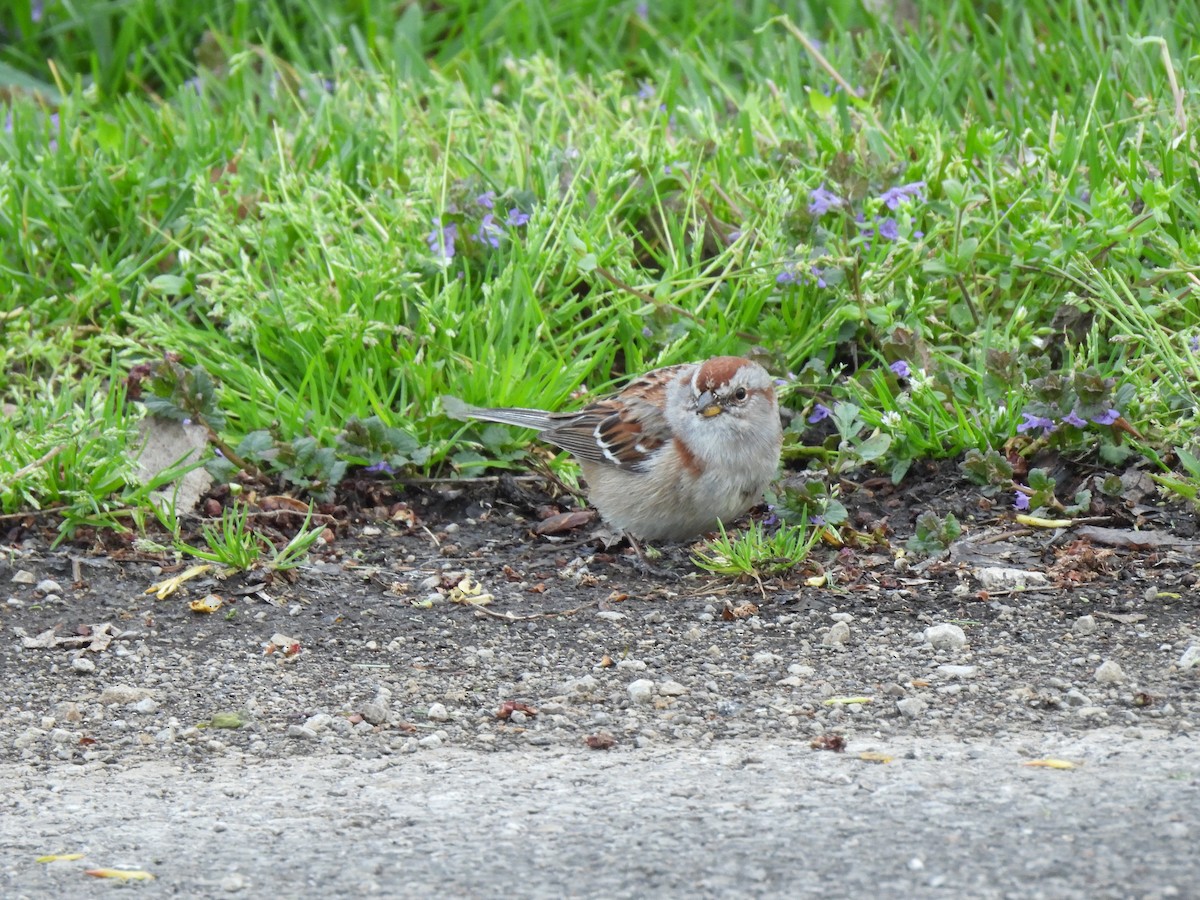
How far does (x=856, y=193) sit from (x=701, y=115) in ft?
3.25

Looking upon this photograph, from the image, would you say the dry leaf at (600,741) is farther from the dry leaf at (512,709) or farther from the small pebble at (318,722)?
the small pebble at (318,722)

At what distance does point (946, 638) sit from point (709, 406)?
42.0 inches

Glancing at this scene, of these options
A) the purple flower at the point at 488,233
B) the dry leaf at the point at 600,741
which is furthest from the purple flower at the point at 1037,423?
the purple flower at the point at 488,233

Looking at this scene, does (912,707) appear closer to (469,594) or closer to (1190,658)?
(1190,658)

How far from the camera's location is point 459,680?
13.0 feet

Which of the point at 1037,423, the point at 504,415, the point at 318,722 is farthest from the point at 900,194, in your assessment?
the point at 318,722

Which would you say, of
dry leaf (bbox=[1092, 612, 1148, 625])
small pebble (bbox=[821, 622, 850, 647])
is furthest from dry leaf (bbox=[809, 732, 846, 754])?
dry leaf (bbox=[1092, 612, 1148, 625])

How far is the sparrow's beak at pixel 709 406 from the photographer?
4.60 m

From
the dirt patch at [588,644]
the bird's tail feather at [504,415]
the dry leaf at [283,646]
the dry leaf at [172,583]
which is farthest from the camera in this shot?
the bird's tail feather at [504,415]

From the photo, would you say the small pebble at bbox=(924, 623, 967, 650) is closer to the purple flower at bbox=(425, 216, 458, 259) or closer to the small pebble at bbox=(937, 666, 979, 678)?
the small pebble at bbox=(937, 666, 979, 678)

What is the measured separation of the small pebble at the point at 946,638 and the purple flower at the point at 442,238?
2.33 meters

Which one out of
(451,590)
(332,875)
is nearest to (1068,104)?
(451,590)

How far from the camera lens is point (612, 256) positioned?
5.42 meters

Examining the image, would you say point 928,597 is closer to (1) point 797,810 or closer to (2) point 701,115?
(1) point 797,810
